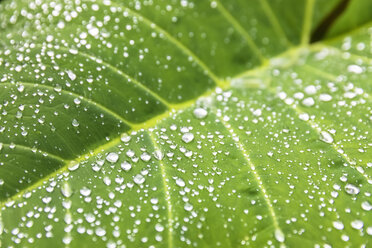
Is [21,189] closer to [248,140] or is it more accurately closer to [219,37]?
[248,140]

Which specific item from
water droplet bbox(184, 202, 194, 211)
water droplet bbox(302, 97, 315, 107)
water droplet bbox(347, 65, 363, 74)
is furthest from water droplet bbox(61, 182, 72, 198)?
water droplet bbox(347, 65, 363, 74)

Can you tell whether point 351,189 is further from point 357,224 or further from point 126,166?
point 126,166

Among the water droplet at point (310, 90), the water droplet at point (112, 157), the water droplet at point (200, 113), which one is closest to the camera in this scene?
the water droplet at point (112, 157)

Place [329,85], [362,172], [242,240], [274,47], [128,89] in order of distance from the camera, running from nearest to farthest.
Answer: [242,240], [362,172], [128,89], [329,85], [274,47]

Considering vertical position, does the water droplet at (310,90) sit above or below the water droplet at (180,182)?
above

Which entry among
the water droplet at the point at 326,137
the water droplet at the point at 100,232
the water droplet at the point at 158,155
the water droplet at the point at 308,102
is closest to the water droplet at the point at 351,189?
the water droplet at the point at 326,137

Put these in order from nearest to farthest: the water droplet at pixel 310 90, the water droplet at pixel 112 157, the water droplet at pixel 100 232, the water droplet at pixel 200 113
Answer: the water droplet at pixel 100 232
the water droplet at pixel 112 157
the water droplet at pixel 200 113
the water droplet at pixel 310 90

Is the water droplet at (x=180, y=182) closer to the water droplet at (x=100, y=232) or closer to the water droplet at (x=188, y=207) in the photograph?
the water droplet at (x=188, y=207)

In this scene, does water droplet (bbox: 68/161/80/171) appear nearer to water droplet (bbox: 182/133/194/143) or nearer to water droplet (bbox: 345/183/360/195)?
water droplet (bbox: 182/133/194/143)

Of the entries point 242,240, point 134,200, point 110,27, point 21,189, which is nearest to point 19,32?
point 110,27

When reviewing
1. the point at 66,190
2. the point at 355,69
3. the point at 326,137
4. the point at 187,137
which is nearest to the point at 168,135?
the point at 187,137
